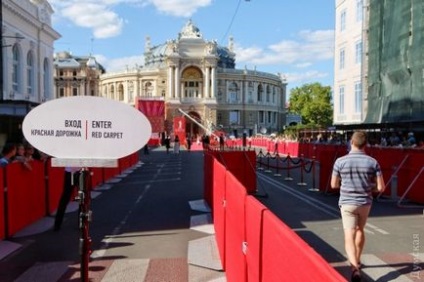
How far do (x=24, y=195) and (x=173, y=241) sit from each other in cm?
331

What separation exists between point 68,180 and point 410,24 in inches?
1094

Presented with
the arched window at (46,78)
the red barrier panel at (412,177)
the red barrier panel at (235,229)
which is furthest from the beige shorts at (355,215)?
the arched window at (46,78)

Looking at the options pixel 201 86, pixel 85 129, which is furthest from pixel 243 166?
pixel 201 86

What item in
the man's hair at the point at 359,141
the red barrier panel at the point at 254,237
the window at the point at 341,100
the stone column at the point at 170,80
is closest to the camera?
the red barrier panel at the point at 254,237

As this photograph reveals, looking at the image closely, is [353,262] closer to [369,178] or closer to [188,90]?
[369,178]

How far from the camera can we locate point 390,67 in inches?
1407

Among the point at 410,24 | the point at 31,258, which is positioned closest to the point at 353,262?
the point at 31,258

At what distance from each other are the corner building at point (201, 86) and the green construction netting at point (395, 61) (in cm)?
6914

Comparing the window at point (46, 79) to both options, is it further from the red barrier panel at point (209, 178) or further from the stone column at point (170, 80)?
the red barrier panel at point (209, 178)

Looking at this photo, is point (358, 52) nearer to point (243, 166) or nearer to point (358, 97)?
point (358, 97)

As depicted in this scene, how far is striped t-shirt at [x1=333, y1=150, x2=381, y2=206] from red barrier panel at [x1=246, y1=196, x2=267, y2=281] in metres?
2.26

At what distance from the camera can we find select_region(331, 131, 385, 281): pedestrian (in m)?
6.66

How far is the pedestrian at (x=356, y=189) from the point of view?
21.9 feet

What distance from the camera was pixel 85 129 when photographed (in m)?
4.65
